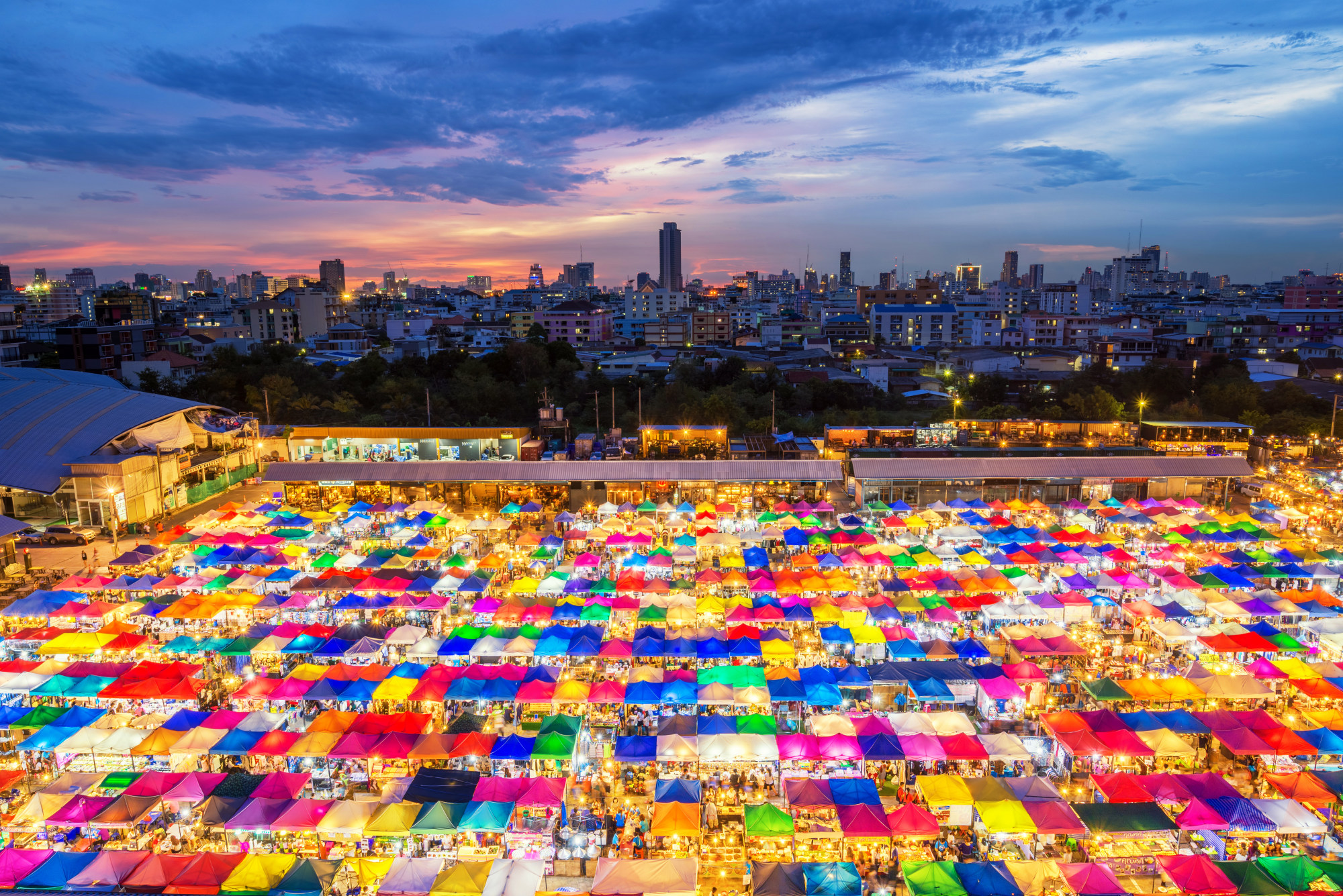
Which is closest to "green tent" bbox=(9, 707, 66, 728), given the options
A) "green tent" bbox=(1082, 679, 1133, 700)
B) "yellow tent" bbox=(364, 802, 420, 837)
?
"yellow tent" bbox=(364, 802, 420, 837)

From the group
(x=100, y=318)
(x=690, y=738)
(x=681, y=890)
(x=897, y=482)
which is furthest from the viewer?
(x=100, y=318)

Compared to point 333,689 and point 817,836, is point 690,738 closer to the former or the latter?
point 817,836

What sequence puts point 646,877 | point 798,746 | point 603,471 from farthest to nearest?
point 603,471 < point 798,746 < point 646,877

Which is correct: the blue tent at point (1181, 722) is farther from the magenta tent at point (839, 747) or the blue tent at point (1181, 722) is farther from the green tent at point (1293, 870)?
the magenta tent at point (839, 747)

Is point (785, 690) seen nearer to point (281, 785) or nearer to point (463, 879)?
point (463, 879)

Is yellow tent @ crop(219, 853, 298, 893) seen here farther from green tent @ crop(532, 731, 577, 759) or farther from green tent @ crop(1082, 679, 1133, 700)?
A: green tent @ crop(1082, 679, 1133, 700)

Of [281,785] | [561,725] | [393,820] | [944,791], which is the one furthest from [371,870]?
[944,791]

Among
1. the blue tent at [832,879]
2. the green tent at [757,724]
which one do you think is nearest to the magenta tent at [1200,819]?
the blue tent at [832,879]

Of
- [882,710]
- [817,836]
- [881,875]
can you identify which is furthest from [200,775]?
[882,710]
